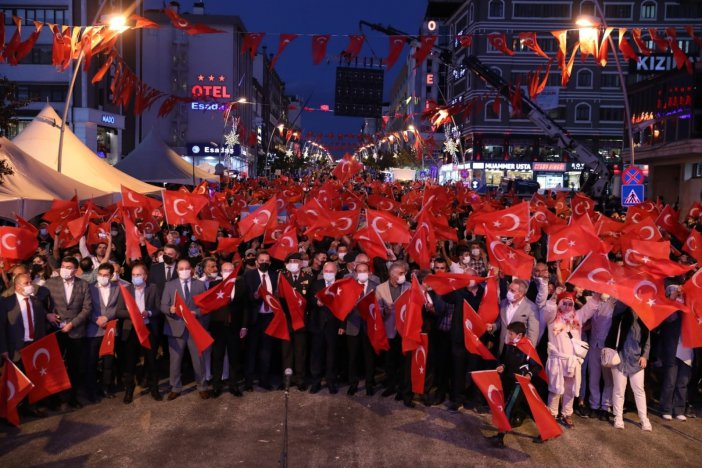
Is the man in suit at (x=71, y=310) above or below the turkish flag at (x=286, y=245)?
below

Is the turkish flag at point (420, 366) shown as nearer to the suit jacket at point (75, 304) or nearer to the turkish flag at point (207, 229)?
the suit jacket at point (75, 304)

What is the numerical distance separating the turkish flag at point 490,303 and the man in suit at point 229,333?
10.6 feet

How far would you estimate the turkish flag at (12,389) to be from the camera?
8211 millimetres

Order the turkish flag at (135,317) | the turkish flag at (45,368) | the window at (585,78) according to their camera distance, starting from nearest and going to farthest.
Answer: the turkish flag at (45,368) → the turkish flag at (135,317) → the window at (585,78)

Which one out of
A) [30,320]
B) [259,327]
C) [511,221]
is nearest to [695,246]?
[511,221]

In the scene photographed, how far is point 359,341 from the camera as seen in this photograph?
10.5 meters

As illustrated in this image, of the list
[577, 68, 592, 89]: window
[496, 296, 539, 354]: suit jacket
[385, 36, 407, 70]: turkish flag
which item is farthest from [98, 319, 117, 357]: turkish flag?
[577, 68, 592, 89]: window

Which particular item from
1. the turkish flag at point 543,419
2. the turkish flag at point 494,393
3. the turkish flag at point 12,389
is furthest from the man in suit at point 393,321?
the turkish flag at point 12,389

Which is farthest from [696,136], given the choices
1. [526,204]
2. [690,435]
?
[690,435]

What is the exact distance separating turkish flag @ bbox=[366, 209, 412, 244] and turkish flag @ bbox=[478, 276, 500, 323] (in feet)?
11.5

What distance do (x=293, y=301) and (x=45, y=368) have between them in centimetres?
321

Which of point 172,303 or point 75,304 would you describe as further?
point 172,303

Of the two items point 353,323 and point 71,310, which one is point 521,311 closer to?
point 353,323

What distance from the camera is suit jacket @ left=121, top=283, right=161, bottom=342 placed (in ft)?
32.0
